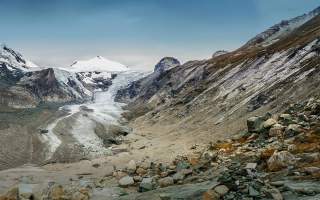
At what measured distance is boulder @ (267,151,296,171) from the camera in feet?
99.6

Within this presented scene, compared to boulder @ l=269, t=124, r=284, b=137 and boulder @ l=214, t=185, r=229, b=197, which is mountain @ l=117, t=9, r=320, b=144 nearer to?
boulder @ l=269, t=124, r=284, b=137

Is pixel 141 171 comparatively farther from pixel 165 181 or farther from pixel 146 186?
pixel 146 186

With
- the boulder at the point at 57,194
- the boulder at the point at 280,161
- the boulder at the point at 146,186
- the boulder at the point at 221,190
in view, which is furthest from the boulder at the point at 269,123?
the boulder at the point at 221,190

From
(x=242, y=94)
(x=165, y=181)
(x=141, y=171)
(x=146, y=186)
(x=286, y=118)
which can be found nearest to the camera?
(x=146, y=186)

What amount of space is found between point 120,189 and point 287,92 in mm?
37049

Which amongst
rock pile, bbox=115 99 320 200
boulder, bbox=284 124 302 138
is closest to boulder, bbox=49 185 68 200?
rock pile, bbox=115 99 320 200

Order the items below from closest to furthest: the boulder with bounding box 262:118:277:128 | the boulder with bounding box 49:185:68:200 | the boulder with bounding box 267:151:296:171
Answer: the boulder with bounding box 267:151:296:171 → the boulder with bounding box 49:185:68:200 → the boulder with bounding box 262:118:277:128

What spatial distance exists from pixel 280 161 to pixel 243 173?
4.70m

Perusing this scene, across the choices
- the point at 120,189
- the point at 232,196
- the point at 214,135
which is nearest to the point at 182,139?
the point at 214,135

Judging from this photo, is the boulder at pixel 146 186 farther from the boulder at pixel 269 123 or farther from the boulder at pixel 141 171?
the boulder at pixel 269 123

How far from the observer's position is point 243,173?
26984 mm

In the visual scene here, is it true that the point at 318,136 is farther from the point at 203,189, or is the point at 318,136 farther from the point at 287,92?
the point at 287,92

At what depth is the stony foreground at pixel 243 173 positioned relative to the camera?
25.3 meters

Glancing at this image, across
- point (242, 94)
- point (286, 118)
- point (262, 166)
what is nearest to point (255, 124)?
point (286, 118)
